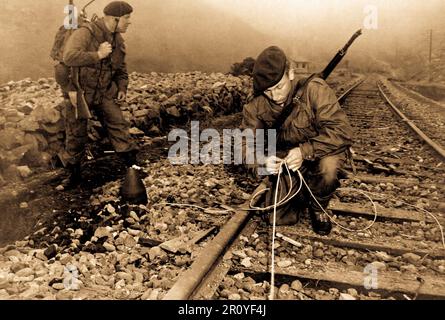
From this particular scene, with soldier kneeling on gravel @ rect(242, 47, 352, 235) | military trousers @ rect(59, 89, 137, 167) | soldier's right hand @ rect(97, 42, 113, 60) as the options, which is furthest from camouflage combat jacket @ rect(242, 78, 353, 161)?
military trousers @ rect(59, 89, 137, 167)

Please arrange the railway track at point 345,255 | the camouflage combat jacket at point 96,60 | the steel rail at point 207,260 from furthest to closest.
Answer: the camouflage combat jacket at point 96,60 < the railway track at point 345,255 < the steel rail at point 207,260

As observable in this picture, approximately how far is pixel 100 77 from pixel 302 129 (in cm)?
263

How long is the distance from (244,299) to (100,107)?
325 centimetres

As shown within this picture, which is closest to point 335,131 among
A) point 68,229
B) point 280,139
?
point 280,139

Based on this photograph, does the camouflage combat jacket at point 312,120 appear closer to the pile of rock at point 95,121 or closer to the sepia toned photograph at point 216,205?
the sepia toned photograph at point 216,205

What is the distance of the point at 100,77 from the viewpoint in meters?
4.78

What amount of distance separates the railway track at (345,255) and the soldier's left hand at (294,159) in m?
0.62

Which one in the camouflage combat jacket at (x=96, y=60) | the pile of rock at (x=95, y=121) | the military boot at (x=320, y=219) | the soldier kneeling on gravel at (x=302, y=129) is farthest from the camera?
the pile of rock at (x=95, y=121)

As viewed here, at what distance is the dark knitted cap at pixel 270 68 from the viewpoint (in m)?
3.09

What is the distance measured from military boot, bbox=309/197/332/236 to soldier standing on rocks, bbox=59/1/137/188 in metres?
2.55

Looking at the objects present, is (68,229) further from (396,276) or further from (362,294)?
(396,276)

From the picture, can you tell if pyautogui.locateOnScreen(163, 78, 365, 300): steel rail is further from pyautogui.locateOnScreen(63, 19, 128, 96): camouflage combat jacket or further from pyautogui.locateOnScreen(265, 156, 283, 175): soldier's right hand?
pyautogui.locateOnScreen(63, 19, 128, 96): camouflage combat jacket

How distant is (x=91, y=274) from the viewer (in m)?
2.89

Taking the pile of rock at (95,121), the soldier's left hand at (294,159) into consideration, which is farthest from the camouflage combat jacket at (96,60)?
the soldier's left hand at (294,159)
